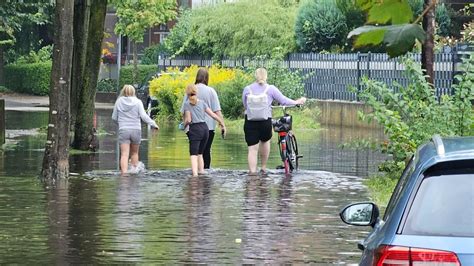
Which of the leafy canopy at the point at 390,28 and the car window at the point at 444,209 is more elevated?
the leafy canopy at the point at 390,28

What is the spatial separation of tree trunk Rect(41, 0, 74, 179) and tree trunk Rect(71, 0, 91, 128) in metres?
4.92

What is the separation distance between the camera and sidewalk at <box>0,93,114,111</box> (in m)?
49.3

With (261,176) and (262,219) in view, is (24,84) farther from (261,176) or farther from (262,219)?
(262,219)

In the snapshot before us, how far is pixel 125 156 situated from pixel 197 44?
2823 centimetres

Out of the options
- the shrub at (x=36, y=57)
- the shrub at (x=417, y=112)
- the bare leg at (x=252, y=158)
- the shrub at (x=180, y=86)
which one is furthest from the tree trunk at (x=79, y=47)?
the shrub at (x=36, y=57)

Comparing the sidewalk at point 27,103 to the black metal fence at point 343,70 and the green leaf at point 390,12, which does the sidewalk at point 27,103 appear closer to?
the black metal fence at point 343,70

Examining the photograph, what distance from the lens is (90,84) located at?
79.0 ft

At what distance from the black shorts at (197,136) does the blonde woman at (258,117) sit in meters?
0.63

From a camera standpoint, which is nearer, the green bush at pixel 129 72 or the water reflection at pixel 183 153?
the water reflection at pixel 183 153

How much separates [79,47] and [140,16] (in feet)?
120

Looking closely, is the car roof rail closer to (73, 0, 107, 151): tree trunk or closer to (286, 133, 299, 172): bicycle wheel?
(286, 133, 299, 172): bicycle wheel

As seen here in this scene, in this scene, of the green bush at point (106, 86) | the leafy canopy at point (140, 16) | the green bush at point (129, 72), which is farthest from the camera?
the green bush at point (106, 86)

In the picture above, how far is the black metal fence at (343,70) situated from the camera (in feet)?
108

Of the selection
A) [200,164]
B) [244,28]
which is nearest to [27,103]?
[244,28]
